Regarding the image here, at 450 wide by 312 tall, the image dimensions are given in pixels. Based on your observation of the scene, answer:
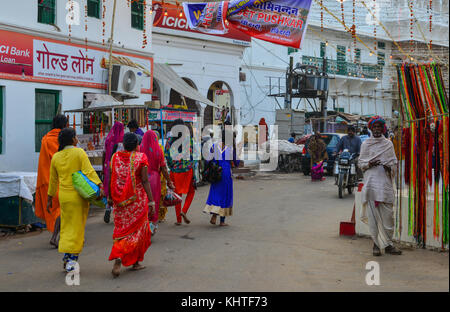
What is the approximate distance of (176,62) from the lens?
2066 centimetres

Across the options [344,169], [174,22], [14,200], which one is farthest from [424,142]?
[174,22]

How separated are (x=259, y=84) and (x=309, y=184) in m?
19.3

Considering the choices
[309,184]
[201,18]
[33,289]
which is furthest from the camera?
[309,184]

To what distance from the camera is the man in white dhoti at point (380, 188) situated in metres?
6.50

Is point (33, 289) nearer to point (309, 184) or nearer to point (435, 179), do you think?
point (435, 179)

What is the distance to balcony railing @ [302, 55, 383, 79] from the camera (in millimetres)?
35844

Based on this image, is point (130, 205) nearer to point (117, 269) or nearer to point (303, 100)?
point (117, 269)

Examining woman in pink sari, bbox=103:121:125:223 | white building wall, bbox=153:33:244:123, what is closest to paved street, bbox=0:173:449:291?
woman in pink sari, bbox=103:121:125:223

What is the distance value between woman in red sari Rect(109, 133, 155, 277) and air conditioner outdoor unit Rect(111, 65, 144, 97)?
905cm

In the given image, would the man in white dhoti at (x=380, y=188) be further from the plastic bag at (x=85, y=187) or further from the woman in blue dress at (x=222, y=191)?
the plastic bag at (x=85, y=187)

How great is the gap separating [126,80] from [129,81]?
112 mm

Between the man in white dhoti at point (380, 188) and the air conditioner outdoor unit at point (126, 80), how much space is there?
9.40 meters

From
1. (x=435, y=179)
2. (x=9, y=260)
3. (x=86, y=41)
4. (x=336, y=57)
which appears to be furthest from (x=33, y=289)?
(x=336, y=57)

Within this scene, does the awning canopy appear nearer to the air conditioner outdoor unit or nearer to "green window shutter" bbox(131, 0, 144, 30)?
the air conditioner outdoor unit
